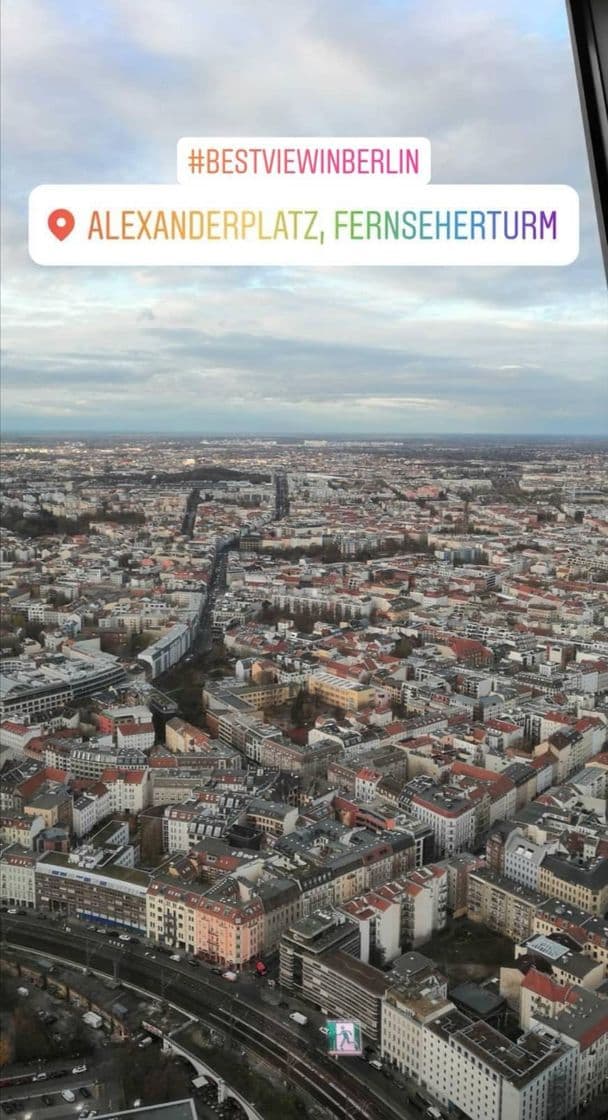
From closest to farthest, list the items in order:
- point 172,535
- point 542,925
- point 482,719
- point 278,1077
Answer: point 278,1077 < point 542,925 < point 482,719 < point 172,535

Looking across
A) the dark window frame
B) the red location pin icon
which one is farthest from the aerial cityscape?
the red location pin icon

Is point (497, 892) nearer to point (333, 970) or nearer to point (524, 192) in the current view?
point (333, 970)

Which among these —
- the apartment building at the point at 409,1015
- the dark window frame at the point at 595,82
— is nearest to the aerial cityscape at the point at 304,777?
the apartment building at the point at 409,1015

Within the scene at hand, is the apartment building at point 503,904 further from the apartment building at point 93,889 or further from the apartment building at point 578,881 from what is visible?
the apartment building at point 93,889

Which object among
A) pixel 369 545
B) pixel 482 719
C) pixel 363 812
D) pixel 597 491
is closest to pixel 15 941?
pixel 363 812

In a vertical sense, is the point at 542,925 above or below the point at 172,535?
below

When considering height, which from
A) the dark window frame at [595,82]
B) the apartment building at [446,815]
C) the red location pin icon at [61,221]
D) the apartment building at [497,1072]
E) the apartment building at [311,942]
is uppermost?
the red location pin icon at [61,221]

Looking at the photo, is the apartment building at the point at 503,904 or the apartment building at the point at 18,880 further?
the apartment building at the point at 18,880

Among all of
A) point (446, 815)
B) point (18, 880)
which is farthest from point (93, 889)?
point (446, 815)

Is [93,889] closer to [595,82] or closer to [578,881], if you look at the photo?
[578,881]
